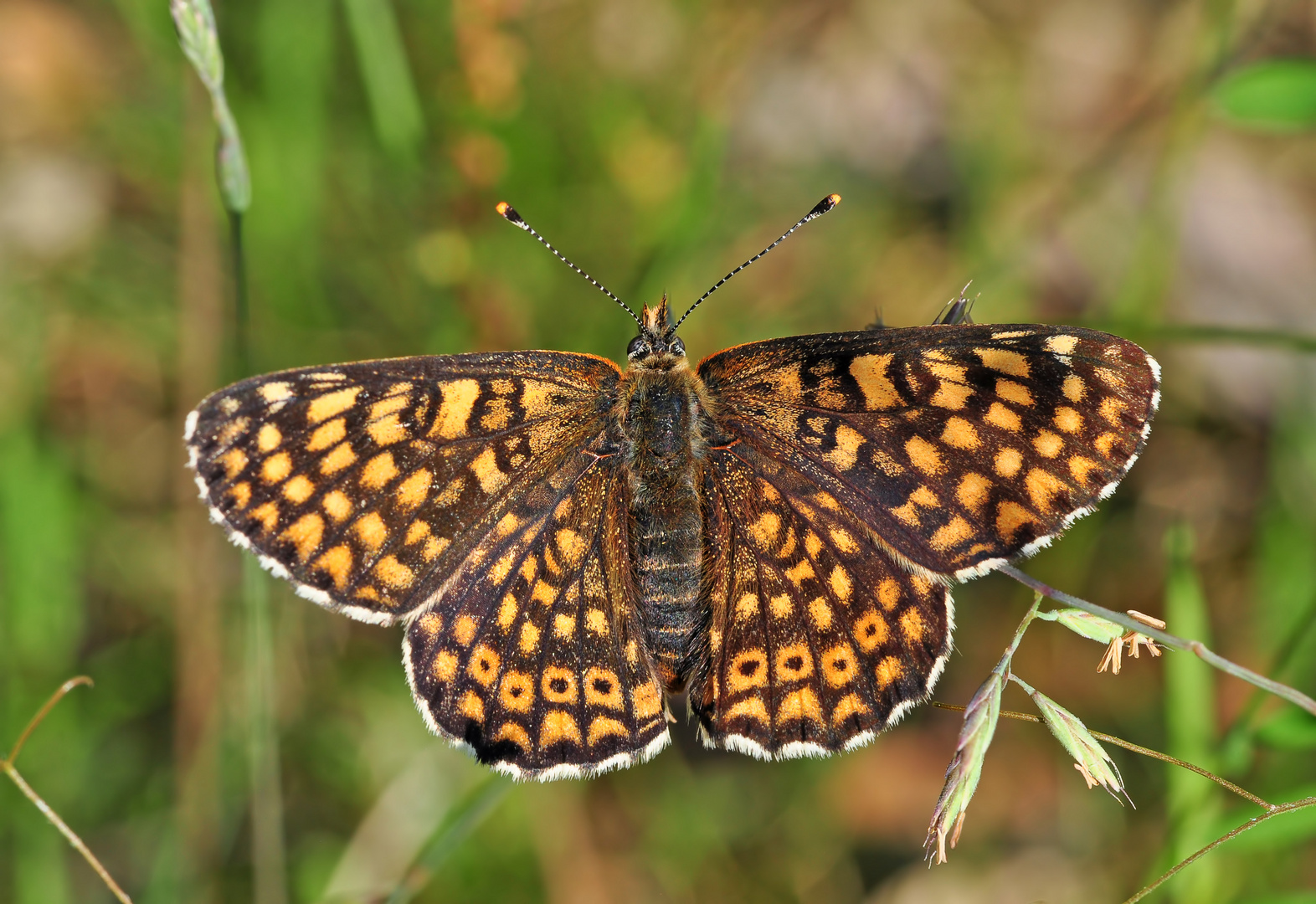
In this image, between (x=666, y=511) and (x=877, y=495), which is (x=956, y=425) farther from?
(x=666, y=511)

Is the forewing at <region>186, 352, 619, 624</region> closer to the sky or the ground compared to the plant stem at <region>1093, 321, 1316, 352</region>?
closer to the sky

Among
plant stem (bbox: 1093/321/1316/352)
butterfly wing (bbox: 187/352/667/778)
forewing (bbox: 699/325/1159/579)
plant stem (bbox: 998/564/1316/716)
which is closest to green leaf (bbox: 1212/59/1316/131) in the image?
plant stem (bbox: 1093/321/1316/352)

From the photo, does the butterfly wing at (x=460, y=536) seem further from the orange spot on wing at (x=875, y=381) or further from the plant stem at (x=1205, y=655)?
the plant stem at (x=1205, y=655)

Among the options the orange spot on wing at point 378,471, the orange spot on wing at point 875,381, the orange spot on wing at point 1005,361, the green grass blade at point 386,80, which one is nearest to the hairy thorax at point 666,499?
the orange spot on wing at point 875,381

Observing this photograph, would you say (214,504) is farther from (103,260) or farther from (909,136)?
(909,136)

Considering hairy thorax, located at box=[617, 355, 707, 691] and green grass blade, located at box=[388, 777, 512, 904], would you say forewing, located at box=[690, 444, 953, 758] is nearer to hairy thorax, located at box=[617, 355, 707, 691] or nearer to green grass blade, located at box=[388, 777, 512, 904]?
hairy thorax, located at box=[617, 355, 707, 691]

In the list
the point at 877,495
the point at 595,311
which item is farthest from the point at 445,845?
the point at 595,311
